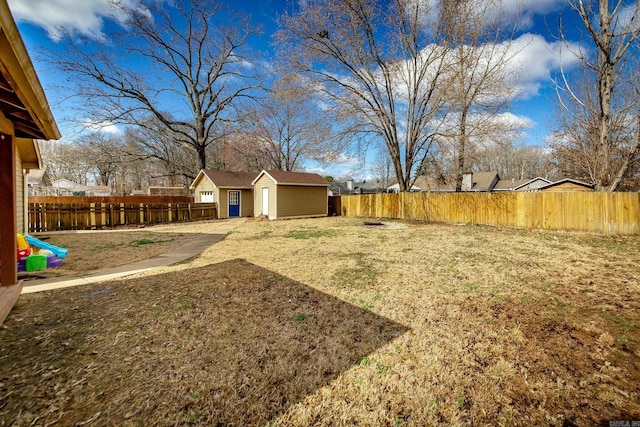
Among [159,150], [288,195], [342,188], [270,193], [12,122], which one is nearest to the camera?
[12,122]

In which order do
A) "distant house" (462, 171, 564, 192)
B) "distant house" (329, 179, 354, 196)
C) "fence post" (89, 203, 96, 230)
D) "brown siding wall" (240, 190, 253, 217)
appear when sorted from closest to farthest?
1. "fence post" (89, 203, 96, 230)
2. "brown siding wall" (240, 190, 253, 217)
3. "distant house" (462, 171, 564, 192)
4. "distant house" (329, 179, 354, 196)

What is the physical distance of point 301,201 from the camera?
1814 centimetres

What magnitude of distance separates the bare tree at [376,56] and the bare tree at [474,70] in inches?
29.9

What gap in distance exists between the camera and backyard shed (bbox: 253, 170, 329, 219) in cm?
1684

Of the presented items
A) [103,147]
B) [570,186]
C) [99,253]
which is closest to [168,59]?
[103,147]

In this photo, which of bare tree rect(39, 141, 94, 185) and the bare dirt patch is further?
bare tree rect(39, 141, 94, 185)

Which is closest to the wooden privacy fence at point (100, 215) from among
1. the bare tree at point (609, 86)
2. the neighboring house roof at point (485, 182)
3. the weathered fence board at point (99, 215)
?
the weathered fence board at point (99, 215)

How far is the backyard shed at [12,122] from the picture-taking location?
6.68ft

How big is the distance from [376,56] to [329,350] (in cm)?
1522

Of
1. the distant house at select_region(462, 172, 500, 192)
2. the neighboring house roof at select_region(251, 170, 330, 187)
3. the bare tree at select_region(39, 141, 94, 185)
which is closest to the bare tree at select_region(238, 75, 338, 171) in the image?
the neighboring house roof at select_region(251, 170, 330, 187)

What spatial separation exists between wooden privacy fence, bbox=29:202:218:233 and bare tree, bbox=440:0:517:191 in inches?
617

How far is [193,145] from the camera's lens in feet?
73.5

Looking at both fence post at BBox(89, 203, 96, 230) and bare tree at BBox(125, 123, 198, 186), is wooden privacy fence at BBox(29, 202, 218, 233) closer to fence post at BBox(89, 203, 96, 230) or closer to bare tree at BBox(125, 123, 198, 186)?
fence post at BBox(89, 203, 96, 230)

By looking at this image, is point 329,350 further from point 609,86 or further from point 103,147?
point 103,147
